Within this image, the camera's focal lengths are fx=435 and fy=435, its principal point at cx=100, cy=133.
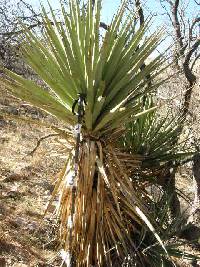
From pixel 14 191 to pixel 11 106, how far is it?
6.85 m

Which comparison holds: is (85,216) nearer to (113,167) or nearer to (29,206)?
(113,167)

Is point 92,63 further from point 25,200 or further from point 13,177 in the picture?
point 13,177

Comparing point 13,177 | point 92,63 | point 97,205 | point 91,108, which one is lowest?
point 97,205

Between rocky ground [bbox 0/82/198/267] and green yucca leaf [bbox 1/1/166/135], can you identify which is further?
rocky ground [bbox 0/82/198/267]

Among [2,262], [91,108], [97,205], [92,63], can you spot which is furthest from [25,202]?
[92,63]

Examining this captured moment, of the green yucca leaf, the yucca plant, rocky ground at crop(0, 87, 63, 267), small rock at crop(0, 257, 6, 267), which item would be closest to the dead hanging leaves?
the yucca plant

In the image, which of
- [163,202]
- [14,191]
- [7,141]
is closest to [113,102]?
[163,202]

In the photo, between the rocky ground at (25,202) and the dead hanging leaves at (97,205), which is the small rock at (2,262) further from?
the dead hanging leaves at (97,205)

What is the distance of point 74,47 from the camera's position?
13.1 feet

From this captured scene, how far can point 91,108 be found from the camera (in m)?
3.86

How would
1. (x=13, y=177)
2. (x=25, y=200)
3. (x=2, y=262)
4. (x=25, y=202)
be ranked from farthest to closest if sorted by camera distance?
(x=13, y=177) < (x=25, y=200) < (x=25, y=202) < (x=2, y=262)

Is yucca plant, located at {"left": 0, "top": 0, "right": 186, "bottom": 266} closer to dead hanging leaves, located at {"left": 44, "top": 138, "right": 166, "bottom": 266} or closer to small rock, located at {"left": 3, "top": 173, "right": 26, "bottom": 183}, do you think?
dead hanging leaves, located at {"left": 44, "top": 138, "right": 166, "bottom": 266}

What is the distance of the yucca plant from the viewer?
3875mm

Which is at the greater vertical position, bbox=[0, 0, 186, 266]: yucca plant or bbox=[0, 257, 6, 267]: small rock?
bbox=[0, 0, 186, 266]: yucca plant
